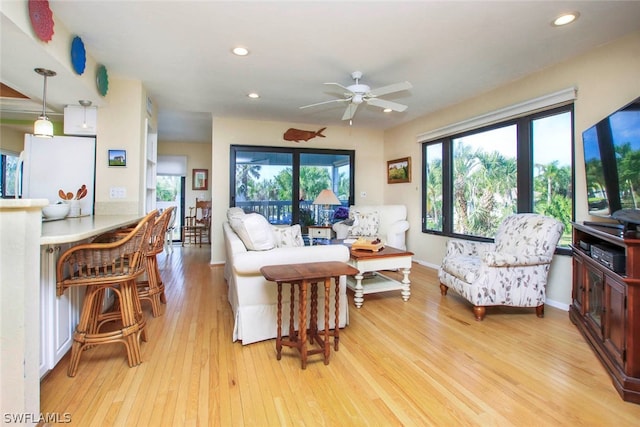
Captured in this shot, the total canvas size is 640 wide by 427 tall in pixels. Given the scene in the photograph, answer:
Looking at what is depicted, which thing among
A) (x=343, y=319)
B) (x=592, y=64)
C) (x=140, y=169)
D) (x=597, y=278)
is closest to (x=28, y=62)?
(x=140, y=169)

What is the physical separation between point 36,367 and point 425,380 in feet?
6.66

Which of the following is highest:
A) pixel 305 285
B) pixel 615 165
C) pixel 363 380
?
pixel 615 165

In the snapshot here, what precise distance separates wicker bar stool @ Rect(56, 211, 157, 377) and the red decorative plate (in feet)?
4.68

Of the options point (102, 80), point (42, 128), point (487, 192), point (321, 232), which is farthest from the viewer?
point (321, 232)

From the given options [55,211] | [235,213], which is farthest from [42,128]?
[235,213]

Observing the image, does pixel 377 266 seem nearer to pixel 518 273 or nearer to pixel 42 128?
pixel 518 273

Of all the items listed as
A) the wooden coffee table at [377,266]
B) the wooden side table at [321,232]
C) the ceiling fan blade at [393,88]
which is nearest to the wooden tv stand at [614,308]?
the wooden coffee table at [377,266]

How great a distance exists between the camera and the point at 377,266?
3.31 meters

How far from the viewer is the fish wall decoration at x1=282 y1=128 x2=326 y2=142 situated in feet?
18.8

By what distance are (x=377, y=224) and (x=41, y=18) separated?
449cm

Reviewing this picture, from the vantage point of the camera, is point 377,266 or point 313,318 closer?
point 313,318

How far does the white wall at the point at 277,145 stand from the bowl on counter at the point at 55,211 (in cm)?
270

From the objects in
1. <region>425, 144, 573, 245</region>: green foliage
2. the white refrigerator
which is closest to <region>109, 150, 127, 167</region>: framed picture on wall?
the white refrigerator

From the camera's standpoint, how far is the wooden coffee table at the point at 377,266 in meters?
3.27
